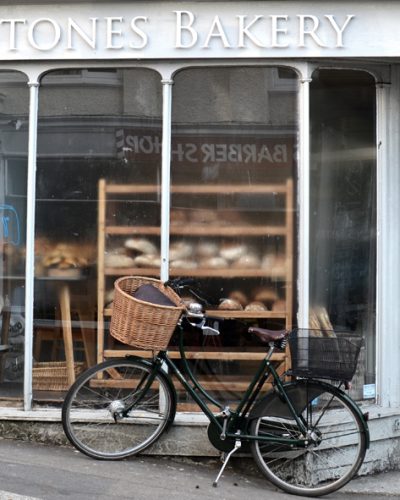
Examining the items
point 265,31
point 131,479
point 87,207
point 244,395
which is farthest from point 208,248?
point 131,479

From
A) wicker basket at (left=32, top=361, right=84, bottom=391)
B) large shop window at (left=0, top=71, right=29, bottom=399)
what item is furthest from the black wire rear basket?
large shop window at (left=0, top=71, right=29, bottom=399)

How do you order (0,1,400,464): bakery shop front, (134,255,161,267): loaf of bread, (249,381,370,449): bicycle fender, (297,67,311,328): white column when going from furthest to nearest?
(134,255,161,267): loaf of bread < (0,1,400,464): bakery shop front < (297,67,311,328): white column < (249,381,370,449): bicycle fender

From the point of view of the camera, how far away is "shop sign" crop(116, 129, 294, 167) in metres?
6.02

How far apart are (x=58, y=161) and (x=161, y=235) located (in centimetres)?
106

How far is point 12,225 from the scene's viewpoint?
20.5 ft

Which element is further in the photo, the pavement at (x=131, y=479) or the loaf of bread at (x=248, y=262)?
the loaf of bread at (x=248, y=262)

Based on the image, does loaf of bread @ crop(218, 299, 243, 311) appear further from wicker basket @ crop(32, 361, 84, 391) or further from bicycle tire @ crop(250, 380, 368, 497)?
wicker basket @ crop(32, 361, 84, 391)

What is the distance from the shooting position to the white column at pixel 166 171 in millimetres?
5922

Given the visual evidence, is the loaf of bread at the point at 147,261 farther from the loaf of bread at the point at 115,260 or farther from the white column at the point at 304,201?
the white column at the point at 304,201

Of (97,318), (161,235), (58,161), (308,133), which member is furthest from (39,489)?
(308,133)

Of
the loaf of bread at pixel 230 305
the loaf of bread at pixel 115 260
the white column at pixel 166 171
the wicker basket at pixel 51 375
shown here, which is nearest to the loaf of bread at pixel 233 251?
the loaf of bread at pixel 230 305

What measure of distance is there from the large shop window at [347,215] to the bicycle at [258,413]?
85 centimetres

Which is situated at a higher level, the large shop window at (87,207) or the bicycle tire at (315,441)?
the large shop window at (87,207)

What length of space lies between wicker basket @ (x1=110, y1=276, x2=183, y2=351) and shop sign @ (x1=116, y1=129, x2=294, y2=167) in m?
1.32
